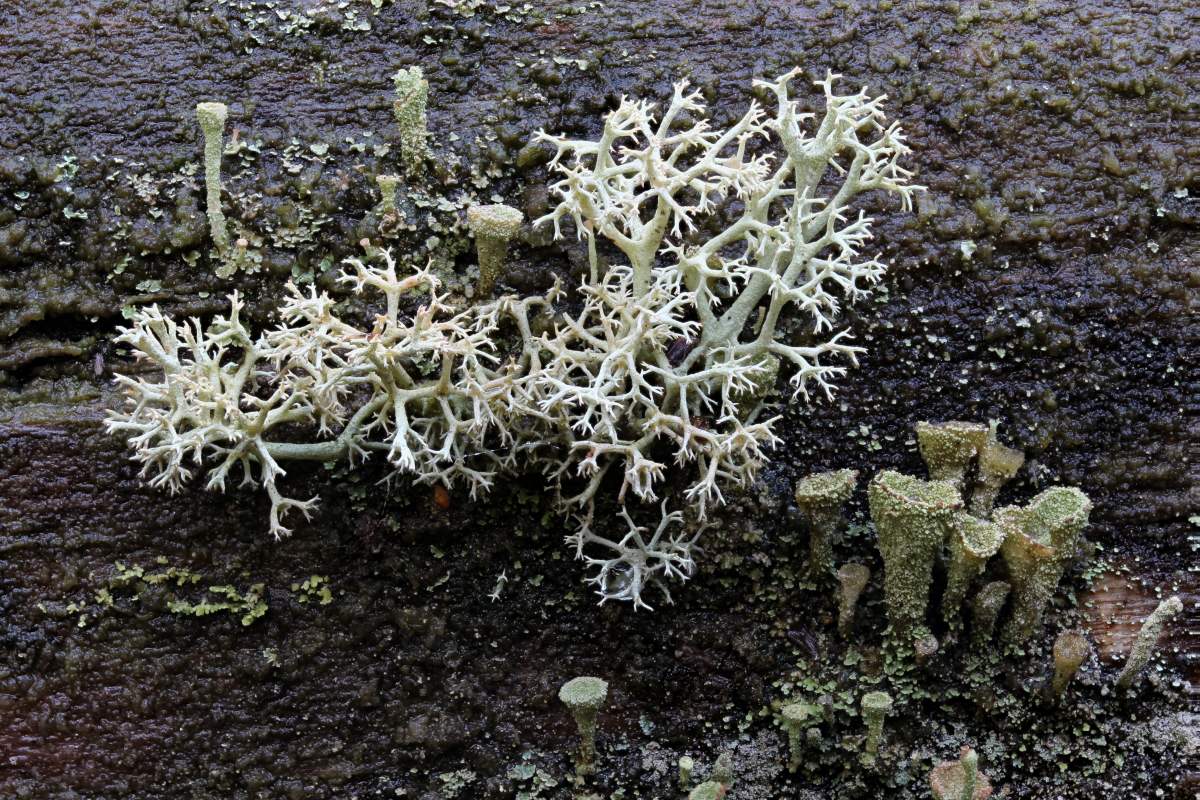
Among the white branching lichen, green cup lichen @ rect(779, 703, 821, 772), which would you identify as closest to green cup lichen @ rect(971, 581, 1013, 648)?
green cup lichen @ rect(779, 703, 821, 772)

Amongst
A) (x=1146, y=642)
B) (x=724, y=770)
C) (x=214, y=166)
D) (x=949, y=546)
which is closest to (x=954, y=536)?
(x=949, y=546)

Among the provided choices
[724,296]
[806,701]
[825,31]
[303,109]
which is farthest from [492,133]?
[806,701]

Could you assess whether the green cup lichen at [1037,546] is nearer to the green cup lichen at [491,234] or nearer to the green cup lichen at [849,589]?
the green cup lichen at [849,589]

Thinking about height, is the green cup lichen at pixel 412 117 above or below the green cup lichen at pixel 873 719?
above

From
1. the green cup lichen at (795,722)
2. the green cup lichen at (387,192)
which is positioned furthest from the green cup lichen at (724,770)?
the green cup lichen at (387,192)

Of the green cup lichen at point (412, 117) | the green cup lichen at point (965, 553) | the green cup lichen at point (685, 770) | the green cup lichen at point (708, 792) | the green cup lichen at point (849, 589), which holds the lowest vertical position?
the green cup lichen at point (685, 770)

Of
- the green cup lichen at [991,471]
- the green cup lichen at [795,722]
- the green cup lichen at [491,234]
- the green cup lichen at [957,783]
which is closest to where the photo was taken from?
the green cup lichen at [957,783]
